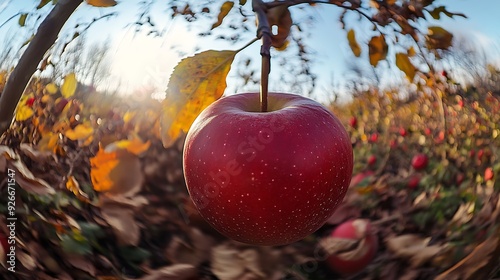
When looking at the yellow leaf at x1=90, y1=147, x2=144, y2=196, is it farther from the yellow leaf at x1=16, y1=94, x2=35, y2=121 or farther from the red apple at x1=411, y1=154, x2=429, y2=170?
the red apple at x1=411, y1=154, x2=429, y2=170

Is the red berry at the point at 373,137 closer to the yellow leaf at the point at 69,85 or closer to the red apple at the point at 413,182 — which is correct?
the red apple at the point at 413,182

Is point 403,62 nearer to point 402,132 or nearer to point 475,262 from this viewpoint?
point 475,262

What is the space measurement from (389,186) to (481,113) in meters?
0.27

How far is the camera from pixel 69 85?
0.71m

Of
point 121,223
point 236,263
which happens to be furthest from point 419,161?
point 121,223

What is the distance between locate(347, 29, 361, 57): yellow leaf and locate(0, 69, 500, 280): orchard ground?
8 cm

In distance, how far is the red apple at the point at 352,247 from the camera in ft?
2.58

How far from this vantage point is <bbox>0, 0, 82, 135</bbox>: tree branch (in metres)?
0.54

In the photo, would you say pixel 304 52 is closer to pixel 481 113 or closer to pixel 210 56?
pixel 210 56

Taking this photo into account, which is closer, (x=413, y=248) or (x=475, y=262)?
(x=475, y=262)

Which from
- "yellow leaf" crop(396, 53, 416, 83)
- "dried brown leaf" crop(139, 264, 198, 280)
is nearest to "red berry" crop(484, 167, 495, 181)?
"yellow leaf" crop(396, 53, 416, 83)

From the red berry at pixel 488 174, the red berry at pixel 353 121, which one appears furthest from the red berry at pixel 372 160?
the red berry at pixel 488 174

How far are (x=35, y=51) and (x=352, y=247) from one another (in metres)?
0.57

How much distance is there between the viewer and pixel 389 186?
1.12m
